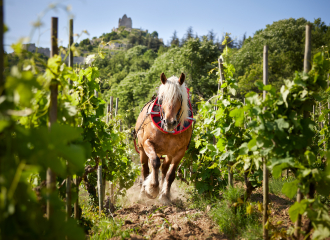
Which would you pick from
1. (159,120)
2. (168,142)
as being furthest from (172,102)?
(168,142)

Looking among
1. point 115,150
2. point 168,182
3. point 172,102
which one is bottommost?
point 168,182

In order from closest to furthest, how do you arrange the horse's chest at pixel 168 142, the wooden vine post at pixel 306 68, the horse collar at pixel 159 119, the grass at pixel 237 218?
the wooden vine post at pixel 306 68
the grass at pixel 237 218
the horse collar at pixel 159 119
the horse's chest at pixel 168 142

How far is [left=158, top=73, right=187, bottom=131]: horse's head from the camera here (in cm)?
394

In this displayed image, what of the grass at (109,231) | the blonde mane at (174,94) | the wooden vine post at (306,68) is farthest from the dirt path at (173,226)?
the blonde mane at (174,94)

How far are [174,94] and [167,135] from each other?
0.88 m

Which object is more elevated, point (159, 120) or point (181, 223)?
point (159, 120)

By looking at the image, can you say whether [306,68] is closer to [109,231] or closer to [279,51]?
[109,231]

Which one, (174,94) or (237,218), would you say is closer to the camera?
(237,218)

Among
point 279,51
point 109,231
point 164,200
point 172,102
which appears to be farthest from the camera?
point 279,51

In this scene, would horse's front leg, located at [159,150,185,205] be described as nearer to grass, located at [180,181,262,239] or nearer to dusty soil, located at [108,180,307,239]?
dusty soil, located at [108,180,307,239]

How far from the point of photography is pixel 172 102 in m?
3.98

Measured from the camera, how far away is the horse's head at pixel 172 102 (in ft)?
12.9

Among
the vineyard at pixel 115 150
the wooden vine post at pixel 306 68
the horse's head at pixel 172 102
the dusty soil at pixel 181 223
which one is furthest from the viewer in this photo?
the horse's head at pixel 172 102

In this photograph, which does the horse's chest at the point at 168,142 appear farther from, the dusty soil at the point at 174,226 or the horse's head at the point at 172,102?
the dusty soil at the point at 174,226
